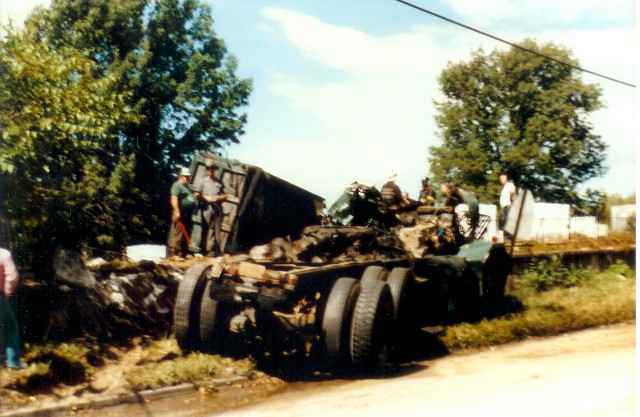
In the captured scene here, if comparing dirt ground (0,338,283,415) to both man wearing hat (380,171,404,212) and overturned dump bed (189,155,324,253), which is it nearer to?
overturned dump bed (189,155,324,253)

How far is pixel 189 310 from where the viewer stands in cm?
865

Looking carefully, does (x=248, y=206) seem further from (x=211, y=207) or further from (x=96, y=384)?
(x=96, y=384)

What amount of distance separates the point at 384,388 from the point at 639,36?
188 inches

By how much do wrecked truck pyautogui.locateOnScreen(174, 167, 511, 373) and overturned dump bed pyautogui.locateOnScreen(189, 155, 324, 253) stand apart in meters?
0.13

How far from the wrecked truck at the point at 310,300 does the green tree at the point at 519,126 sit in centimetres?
1829

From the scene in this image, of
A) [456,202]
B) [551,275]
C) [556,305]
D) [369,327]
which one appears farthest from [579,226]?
[369,327]

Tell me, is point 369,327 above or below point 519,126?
below

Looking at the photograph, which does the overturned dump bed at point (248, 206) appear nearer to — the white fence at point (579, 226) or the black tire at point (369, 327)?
the black tire at point (369, 327)

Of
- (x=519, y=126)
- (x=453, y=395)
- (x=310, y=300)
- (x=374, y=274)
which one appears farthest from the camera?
(x=519, y=126)

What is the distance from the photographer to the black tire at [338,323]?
836 cm

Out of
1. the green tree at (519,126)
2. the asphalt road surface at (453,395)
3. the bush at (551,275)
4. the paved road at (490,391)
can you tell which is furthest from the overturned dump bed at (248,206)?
the green tree at (519,126)

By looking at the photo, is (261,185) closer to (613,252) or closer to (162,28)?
(613,252)

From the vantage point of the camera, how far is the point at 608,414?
6781 mm

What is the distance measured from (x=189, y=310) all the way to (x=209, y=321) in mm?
298
